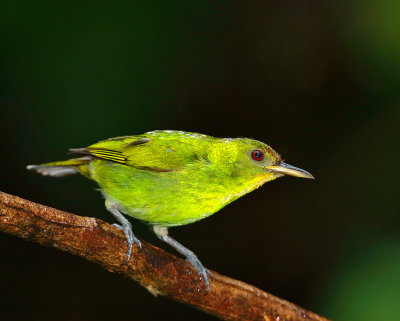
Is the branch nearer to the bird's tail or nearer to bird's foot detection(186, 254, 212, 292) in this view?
bird's foot detection(186, 254, 212, 292)

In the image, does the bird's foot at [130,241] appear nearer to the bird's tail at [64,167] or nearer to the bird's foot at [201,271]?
the bird's foot at [201,271]

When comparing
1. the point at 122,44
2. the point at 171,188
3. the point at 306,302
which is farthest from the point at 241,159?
the point at 306,302

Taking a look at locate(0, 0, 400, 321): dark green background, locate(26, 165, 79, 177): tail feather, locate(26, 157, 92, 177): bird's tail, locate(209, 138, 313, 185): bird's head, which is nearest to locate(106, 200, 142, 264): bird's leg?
locate(26, 157, 92, 177): bird's tail

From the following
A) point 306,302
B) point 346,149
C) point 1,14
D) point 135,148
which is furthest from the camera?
point 346,149

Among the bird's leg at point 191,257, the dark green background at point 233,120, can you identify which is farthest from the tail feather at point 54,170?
the bird's leg at point 191,257

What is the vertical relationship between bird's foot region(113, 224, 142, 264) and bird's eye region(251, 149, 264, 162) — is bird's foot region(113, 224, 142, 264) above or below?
below

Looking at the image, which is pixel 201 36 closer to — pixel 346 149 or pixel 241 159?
pixel 346 149
